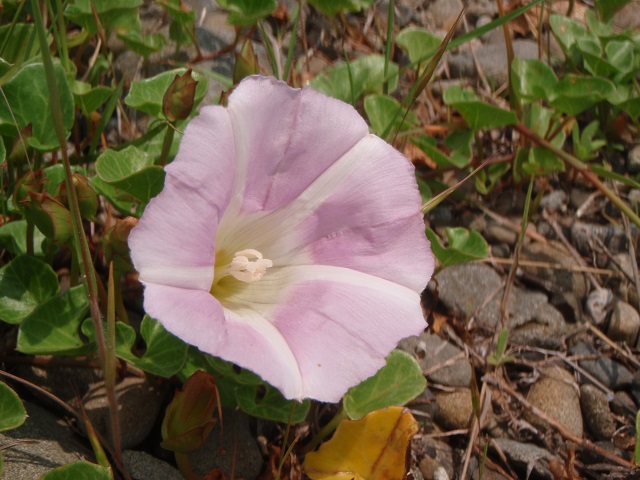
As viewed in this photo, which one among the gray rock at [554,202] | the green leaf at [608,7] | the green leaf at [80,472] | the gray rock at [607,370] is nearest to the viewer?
the green leaf at [80,472]

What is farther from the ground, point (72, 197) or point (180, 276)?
point (72, 197)

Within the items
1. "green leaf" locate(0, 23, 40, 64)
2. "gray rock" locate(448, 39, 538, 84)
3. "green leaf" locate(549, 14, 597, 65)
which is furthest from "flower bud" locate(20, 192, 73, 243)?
"green leaf" locate(549, 14, 597, 65)

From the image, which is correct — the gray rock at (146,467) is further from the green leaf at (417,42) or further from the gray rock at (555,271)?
the green leaf at (417,42)

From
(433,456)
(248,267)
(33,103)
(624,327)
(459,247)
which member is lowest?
(433,456)

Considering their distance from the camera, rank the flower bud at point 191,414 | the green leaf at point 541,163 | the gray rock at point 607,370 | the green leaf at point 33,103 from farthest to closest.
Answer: the green leaf at point 541,163 → the gray rock at point 607,370 → the green leaf at point 33,103 → the flower bud at point 191,414

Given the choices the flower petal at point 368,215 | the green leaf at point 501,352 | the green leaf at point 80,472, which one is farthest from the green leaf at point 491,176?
the green leaf at point 80,472

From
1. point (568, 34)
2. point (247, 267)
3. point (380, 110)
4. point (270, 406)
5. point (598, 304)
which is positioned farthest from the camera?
point (568, 34)

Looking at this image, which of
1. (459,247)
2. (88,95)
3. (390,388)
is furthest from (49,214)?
(459,247)

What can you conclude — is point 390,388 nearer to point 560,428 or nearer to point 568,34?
point 560,428
